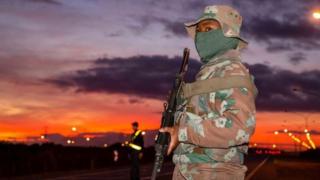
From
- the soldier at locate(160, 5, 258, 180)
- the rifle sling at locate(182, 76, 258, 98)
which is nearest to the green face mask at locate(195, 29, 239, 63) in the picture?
the soldier at locate(160, 5, 258, 180)

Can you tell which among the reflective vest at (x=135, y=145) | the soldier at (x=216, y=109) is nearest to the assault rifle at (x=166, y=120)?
the soldier at (x=216, y=109)

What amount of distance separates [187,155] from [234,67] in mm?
585

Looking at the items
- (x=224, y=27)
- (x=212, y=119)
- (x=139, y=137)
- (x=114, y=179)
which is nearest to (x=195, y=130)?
(x=212, y=119)

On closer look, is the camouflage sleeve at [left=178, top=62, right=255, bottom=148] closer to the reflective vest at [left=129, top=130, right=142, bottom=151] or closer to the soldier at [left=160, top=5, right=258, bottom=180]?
the soldier at [left=160, top=5, right=258, bottom=180]

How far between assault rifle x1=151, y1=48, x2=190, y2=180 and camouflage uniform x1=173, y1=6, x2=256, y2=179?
7cm

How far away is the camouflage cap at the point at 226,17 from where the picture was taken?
3986mm

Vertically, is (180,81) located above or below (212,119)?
above

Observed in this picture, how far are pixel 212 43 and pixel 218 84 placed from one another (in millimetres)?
297

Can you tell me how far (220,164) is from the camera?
3846 millimetres

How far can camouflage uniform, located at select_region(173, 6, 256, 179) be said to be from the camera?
3674 mm

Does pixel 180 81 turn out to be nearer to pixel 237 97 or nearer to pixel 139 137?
pixel 237 97

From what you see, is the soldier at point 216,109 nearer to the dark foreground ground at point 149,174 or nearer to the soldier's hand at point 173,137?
the soldier's hand at point 173,137

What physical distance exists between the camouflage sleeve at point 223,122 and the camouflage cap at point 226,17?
29 centimetres

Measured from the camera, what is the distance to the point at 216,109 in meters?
3.81
